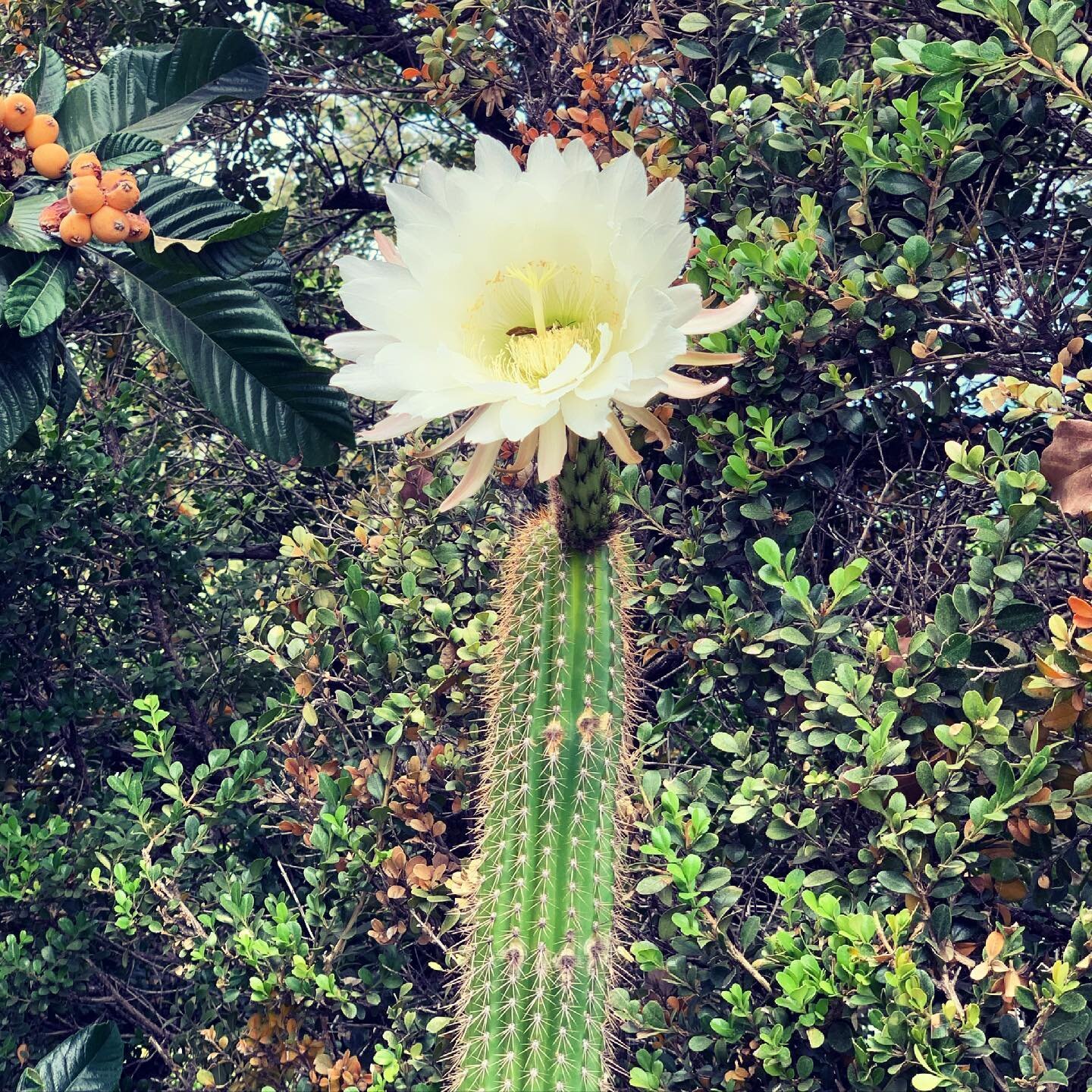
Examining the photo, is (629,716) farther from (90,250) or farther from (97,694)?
(97,694)

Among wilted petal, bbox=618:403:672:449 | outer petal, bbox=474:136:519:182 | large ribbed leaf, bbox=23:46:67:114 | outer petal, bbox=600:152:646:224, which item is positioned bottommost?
wilted petal, bbox=618:403:672:449

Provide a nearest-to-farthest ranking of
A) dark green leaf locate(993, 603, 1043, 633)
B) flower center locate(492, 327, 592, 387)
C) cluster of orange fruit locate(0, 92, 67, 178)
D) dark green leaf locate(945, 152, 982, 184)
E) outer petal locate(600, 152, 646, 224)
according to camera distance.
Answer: outer petal locate(600, 152, 646, 224)
flower center locate(492, 327, 592, 387)
dark green leaf locate(993, 603, 1043, 633)
dark green leaf locate(945, 152, 982, 184)
cluster of orange fruit locate(0, 92, 67, 178)

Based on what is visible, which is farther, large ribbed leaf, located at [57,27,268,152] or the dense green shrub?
large ribbed leaf, located at [57,27,268,152]

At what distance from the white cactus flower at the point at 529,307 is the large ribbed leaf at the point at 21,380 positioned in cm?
115

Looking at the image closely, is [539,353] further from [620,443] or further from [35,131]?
[35,131]

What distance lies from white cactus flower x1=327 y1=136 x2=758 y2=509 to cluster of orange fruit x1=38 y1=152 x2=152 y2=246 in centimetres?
88

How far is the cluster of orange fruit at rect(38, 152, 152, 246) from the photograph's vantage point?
2.21 metres

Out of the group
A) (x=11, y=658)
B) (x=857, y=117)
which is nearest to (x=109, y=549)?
(x=11, y=658)

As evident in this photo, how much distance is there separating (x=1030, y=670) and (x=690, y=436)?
85cm

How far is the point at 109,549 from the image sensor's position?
10.9 feet

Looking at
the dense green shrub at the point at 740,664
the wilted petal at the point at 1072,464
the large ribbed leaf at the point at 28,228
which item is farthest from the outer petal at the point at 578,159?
the large ribbed leaf at the point at 28,228

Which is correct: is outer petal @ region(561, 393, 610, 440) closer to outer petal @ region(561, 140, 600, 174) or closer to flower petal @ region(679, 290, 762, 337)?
flower petal @ region(679, 290, 762, 337)

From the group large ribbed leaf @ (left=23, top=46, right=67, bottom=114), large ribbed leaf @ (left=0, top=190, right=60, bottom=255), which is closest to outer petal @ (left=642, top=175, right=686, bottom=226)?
large ribbed leaf @ (left=0, top=190, right=60, bottom=255)

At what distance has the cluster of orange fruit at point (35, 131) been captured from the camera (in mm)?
2381
